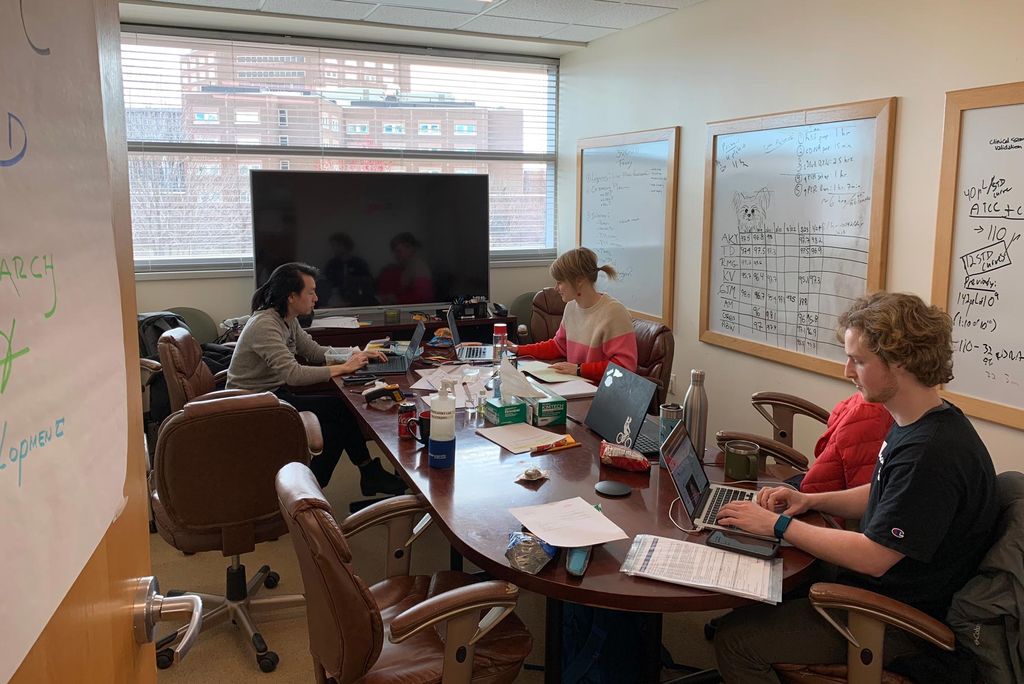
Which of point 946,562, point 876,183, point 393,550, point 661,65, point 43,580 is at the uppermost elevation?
point 661,65

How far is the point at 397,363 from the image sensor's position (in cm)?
353

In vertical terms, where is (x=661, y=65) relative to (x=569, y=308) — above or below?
above

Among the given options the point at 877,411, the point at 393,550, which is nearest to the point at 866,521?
the point at 877,411

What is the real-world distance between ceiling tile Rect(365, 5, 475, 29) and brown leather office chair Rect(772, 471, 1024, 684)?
3.94 meters

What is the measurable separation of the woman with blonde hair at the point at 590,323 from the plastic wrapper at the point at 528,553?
1612mm

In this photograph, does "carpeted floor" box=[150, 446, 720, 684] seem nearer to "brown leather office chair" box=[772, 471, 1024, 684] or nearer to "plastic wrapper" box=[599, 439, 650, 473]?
"plastic wrapper" box=[599, 439, 650, 473]

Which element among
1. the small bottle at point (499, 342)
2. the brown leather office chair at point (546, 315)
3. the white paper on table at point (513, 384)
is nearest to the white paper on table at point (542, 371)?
the small bottle at point (499, 342)

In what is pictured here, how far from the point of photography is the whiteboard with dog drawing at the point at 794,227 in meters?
3.36

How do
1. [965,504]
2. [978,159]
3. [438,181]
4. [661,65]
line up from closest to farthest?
[965,504] → [978,159] → [661,65] → [438,181]

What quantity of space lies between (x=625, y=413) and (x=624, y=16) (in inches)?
122

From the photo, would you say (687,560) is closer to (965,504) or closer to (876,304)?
(965,504)

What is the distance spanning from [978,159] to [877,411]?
1.38 m

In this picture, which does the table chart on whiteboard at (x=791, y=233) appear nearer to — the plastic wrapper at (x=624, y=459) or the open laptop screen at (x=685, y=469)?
the plastic wrapper at (x=624, y=459)

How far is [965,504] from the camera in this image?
5.54 ft
